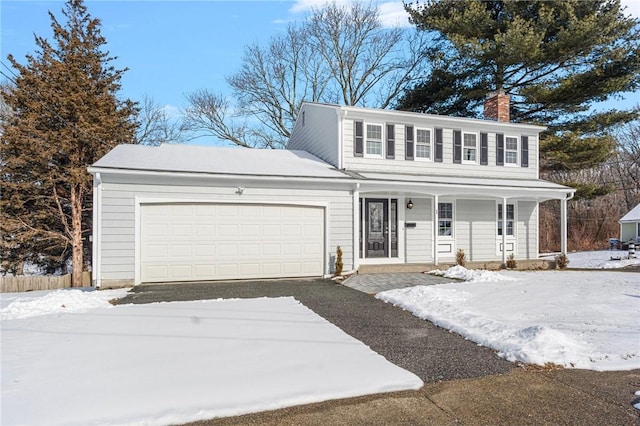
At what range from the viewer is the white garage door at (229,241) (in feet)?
31.6

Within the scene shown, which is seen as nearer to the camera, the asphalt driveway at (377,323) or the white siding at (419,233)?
the asphalt driveway at (377,323)

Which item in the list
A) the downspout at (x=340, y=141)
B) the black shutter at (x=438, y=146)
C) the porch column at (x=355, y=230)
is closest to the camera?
the porch column at (x=355, y=230)

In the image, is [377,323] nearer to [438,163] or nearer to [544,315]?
[544,315]

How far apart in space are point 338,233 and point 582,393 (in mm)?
7770

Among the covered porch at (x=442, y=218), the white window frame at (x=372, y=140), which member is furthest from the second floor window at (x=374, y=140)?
the covered porch at (x=442, y=218)

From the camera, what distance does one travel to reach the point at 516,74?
20.3m

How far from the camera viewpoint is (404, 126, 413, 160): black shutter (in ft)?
42.9

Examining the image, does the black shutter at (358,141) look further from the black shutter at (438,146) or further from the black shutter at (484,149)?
the black shutter at (484,149)

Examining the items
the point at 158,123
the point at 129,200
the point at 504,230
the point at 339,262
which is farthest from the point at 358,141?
the point at 158,123

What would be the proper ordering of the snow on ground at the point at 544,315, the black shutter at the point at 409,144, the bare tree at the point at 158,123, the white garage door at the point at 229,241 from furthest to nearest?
the bare tree at the point at 158,123 → the black shutter at the point at 409,144 → the white garage door at the point at 229,241 → the snow on ground at the point at 544,315

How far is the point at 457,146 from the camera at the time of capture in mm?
13656

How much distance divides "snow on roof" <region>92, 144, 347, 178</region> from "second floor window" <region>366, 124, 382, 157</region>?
4.93ft

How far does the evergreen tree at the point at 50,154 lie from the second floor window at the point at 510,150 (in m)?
15.6

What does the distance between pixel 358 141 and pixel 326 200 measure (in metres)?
2.77
